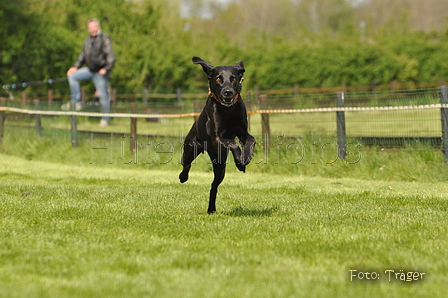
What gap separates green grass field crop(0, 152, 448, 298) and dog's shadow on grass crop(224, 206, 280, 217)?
1 cm

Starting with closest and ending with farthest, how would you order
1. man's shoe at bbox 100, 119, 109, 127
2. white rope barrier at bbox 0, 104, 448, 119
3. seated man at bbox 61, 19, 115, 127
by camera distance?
white rope barrier at bbox 0, 104, 448, 119 → man's shoe at bbox 100, 119, 109, 127 → seated man at bbox 61, 19, 115, 127

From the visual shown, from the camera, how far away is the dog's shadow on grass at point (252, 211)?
6464 mm

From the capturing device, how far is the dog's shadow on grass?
21.2 ft

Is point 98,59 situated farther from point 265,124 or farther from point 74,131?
point 265,124

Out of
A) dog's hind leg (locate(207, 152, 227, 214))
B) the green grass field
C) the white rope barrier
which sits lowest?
the green grass field

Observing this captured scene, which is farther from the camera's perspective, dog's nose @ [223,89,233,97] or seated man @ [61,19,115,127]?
seated man @ [61,19,115,127]

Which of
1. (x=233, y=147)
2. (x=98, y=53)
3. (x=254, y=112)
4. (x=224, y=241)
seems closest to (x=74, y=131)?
(x=98, y=53)

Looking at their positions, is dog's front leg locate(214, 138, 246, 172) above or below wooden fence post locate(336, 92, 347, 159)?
below

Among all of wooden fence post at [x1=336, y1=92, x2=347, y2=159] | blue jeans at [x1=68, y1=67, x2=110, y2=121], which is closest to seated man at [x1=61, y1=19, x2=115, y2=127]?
blue jeans at [x1=68, y1=67, x2=110, y2=121]

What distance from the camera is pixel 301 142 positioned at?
11.6 metres

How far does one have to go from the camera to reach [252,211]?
A: 673 cm

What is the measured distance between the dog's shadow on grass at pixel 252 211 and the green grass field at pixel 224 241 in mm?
13

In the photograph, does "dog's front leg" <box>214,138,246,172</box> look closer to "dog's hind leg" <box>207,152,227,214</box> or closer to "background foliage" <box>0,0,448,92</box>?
"dog's hind leg" <box>207,152,227,214</box>

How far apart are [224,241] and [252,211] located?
1891mm
